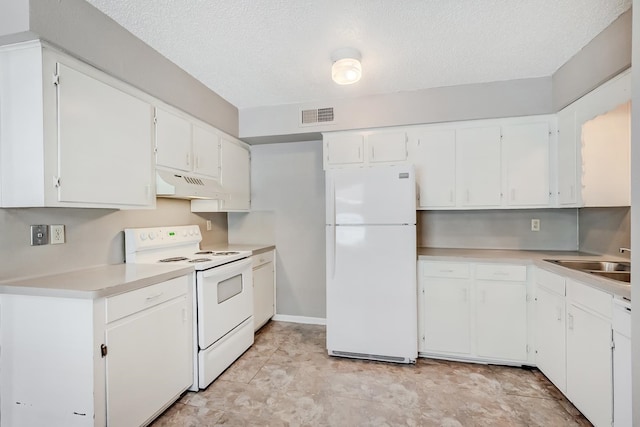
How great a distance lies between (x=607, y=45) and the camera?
195 cm

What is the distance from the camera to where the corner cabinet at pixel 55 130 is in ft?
5.11

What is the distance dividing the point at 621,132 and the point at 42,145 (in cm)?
366

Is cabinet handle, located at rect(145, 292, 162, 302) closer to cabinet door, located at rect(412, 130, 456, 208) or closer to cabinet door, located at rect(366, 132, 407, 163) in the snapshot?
cabinet door, located at rect(366, 132, 407, 163)

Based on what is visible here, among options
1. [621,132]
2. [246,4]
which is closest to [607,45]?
[621,132]

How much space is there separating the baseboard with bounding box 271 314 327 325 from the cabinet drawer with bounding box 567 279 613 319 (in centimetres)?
239

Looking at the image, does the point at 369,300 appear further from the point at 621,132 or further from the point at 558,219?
the point at 621,132

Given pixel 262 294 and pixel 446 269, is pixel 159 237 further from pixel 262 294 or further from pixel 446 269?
pixel 446 269

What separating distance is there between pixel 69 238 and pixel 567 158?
148 inches

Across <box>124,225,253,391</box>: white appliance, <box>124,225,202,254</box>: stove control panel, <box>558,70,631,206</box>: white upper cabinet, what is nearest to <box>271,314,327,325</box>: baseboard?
<box>124,225,253,391</box>: white appliance

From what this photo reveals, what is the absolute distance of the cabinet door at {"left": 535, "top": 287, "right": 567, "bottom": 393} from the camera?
208 centimetres

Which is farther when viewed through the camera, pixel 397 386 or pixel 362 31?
pixel 397 386

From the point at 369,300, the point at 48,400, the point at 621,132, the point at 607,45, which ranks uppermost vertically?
the point at 607,45

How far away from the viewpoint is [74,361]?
1.50m

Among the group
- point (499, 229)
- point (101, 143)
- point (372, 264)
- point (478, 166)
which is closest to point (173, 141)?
point (101, 143)
